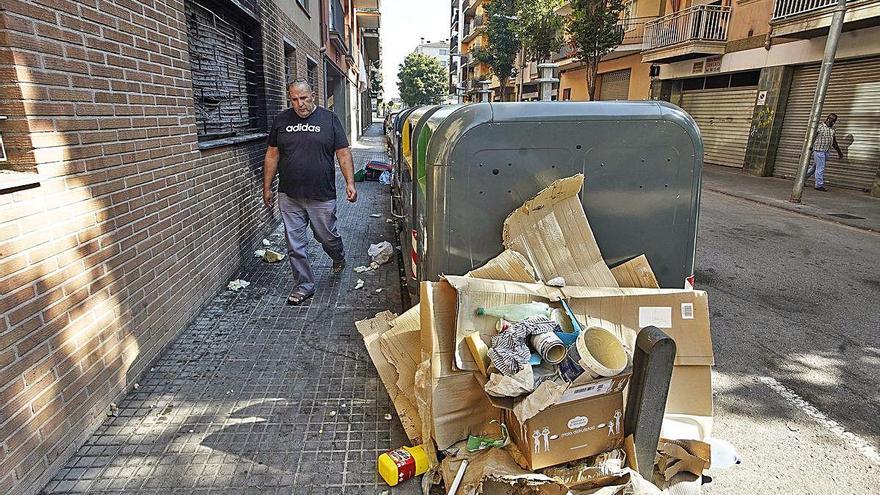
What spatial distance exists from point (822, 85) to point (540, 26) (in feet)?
58.3

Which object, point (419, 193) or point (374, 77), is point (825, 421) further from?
point (374, 77)

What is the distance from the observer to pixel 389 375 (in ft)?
9.78

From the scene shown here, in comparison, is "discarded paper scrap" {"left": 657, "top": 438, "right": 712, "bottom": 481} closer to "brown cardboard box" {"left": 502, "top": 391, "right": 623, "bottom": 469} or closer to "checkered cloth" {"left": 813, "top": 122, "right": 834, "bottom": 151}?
"brown cardboard box" {"left": 502, "top": 391, "right": 623, "bottom": 469}

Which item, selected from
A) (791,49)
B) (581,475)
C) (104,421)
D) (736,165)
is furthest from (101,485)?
(736,165)

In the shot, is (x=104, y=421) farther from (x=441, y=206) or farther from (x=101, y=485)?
(x=441, y=206)

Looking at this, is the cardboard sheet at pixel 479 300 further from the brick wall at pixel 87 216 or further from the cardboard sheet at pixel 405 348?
the brick wall at pixel 87 216

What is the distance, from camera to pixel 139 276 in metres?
3.32

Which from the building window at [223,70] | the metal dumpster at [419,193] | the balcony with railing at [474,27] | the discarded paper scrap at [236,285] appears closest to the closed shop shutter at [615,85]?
the balcony with railing at [474,27]

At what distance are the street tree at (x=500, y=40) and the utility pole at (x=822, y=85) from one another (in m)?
22.3

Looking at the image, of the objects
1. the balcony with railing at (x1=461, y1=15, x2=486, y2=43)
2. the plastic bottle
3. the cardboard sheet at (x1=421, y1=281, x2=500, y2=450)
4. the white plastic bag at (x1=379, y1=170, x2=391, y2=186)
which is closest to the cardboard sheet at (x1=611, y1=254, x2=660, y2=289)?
the plastic bottle

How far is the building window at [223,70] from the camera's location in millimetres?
4941

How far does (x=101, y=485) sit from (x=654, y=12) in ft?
79.0

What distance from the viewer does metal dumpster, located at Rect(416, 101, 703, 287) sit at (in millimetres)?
2658

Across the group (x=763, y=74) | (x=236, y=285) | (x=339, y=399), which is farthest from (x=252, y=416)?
(x=763, y=74)
